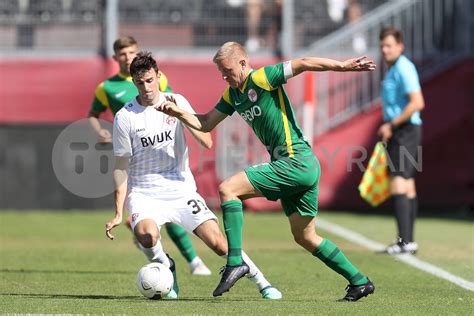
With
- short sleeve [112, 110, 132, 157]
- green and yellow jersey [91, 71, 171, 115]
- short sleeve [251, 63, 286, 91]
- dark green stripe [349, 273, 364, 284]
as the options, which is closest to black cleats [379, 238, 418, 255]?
green and yellow jersey [91, 71, 171, 115]

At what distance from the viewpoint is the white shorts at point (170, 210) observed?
853 centimetres

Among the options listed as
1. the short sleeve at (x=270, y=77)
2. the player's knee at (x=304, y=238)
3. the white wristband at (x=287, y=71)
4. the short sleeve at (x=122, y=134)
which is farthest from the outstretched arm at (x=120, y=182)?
the white wristband at (x=287, y=71)

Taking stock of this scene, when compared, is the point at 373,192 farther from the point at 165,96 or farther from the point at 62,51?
the point at 62,51

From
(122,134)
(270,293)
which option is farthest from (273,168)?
(122,134)

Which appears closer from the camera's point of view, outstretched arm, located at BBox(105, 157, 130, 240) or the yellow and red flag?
outstretched arm, located at BBox(105, 157, 130, 240)

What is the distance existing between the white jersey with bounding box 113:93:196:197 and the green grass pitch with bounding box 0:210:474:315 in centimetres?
84

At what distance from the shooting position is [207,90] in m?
19.1

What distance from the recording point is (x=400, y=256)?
1188cm

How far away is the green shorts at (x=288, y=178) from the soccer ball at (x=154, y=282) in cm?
95

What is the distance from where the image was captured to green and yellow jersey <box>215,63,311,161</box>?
8047mm

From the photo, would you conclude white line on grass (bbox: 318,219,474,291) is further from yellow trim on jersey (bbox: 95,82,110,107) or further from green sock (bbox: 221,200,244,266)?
yellow trim on jersey (bbox: 95,82,110,107)

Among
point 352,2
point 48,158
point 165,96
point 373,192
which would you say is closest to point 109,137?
point 165,96

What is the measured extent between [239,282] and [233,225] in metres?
1.77

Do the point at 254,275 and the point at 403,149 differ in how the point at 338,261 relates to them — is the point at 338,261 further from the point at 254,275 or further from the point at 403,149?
the point at 403,149
